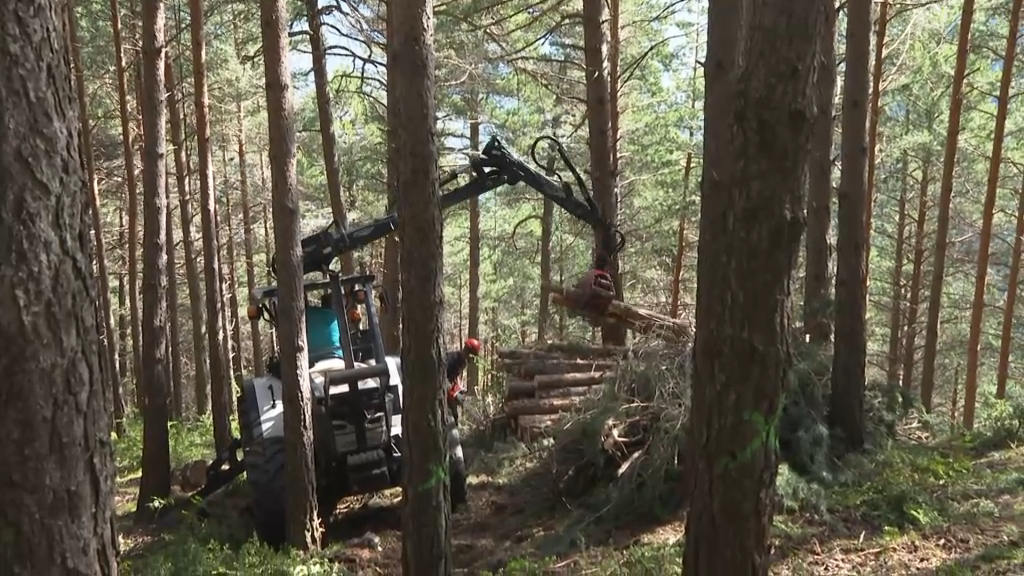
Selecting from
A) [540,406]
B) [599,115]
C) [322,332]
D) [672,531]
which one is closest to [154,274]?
[322,332]

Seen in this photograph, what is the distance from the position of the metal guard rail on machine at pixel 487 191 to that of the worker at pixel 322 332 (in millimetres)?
460

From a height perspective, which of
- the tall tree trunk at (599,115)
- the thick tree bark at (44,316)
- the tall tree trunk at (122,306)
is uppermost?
the tall tree trunk at (599,115)

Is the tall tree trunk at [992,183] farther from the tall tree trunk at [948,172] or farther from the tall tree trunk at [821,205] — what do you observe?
the tall tree trunk at [821,205]

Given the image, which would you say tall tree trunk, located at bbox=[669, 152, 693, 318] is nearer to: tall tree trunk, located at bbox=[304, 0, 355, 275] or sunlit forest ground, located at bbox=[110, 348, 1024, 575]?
tall tree trunk, located at bbox=[304, 0, 355, 275]

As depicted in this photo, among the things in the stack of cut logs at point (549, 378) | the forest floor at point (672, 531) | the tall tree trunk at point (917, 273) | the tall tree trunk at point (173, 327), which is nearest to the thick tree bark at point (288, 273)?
the forest floor at point (672, 531)

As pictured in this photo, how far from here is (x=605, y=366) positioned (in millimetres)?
10836

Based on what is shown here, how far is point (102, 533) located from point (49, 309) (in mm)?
746

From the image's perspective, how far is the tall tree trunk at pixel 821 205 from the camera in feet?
26.9

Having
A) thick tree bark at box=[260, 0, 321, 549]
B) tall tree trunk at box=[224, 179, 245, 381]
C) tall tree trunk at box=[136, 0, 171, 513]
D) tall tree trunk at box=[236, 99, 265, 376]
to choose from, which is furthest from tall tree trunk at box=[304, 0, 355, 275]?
tall tree trunk at box=[224, 179, 245, 381]

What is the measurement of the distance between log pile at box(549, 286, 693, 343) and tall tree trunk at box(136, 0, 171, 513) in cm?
477

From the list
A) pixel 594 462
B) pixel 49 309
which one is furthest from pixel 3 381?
pixel 594 462

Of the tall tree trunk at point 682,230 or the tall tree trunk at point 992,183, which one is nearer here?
the tall tree trunk at point 992,183

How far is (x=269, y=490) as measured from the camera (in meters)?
8.21

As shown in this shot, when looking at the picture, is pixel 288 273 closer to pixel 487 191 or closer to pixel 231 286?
pixel 487 191
